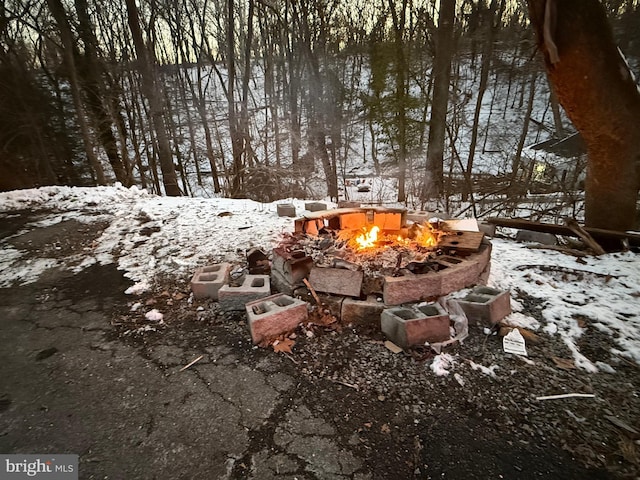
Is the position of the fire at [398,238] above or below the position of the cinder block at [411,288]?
above

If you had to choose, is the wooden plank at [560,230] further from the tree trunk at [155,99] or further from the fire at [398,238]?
the tree trunk at [155,99]

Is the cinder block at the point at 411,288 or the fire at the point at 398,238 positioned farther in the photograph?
the fire at the point at 398,238

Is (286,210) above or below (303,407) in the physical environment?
above

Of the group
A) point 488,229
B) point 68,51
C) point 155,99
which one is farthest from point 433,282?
point 68,51

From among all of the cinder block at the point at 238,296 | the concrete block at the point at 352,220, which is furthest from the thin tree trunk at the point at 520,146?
the cinder block at the point at 238,296

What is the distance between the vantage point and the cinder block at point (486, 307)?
9.42 feet

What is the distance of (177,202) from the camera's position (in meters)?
7.77

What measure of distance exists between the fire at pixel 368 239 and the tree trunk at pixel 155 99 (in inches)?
363

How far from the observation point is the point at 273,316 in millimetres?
2842

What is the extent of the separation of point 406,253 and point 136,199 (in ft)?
25.3

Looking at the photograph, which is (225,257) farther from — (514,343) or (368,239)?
(514,343)

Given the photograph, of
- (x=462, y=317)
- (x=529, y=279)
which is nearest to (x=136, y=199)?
(x=462, y=317)

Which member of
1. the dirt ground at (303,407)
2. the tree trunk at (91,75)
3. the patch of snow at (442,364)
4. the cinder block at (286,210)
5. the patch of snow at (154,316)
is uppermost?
the tree trunk at (91,75)

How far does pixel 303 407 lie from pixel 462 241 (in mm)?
2723
